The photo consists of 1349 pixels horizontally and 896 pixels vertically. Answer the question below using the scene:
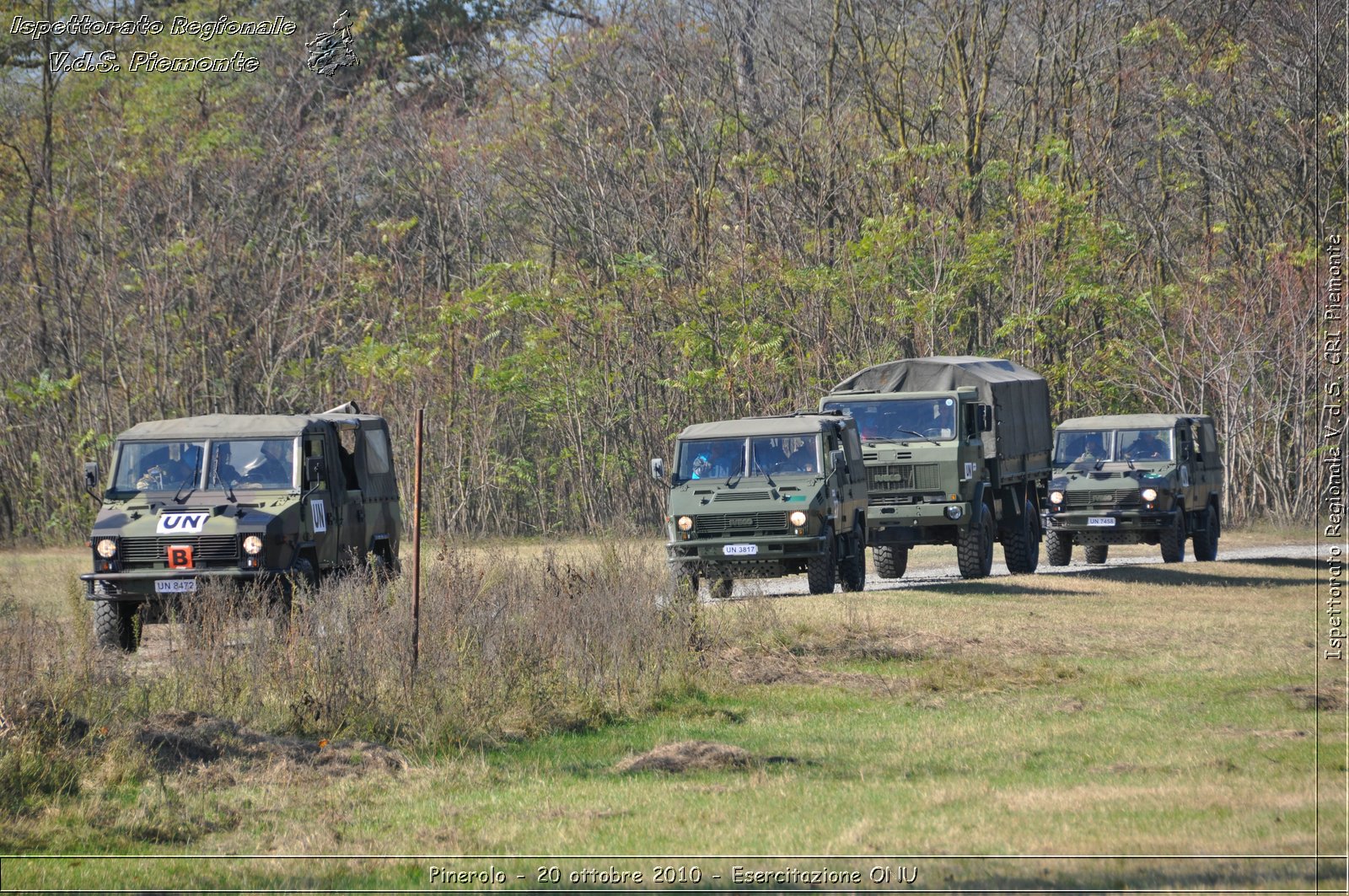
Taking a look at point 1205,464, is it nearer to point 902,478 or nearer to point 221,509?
point 902,478

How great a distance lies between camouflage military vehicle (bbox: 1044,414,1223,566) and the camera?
24016 mm

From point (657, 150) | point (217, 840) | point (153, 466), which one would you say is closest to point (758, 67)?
point (657, 150)

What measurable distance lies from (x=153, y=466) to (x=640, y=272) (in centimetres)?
1858

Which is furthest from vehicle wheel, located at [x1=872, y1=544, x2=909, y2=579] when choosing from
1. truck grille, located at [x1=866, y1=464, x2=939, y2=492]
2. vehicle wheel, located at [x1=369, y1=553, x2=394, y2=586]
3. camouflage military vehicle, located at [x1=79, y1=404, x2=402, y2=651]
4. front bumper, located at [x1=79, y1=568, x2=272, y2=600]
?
front bumper, located at [x1=79, y1=568, x2=272, y2=600]

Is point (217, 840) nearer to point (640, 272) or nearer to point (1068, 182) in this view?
point (640, 272)

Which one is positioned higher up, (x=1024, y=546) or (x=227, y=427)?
(x=227, y=427)

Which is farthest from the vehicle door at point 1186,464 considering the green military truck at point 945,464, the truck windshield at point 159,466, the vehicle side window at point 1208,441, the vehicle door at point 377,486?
the truck windshield at point 159,466

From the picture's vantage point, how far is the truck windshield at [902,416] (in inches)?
853

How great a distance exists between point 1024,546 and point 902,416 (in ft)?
9.54

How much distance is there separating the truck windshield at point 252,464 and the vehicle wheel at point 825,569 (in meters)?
6.09

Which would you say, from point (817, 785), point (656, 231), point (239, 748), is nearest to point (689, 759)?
point (817, 785)

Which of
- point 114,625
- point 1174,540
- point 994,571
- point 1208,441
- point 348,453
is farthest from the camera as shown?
point 1208,441

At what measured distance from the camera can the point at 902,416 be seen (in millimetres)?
22016

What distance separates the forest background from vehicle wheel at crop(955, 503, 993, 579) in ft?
36.6
